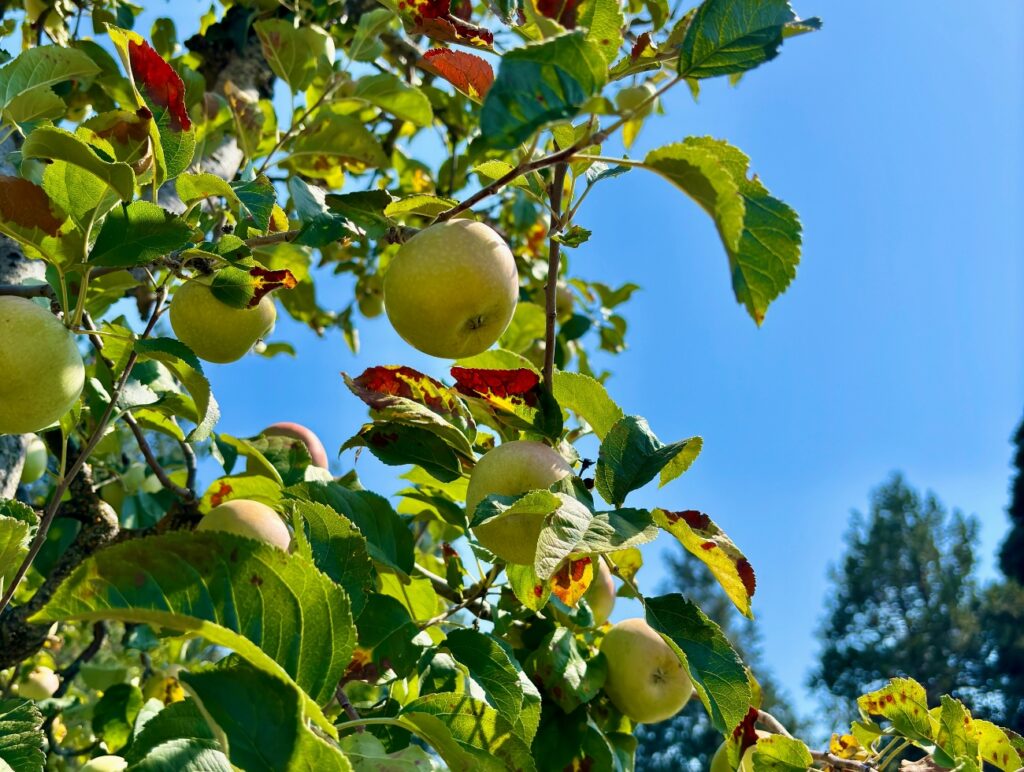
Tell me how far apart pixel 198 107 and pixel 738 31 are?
1.65 metres

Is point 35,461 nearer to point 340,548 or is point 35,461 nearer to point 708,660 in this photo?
point 340,548

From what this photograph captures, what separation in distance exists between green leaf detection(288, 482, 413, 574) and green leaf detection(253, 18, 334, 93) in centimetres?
102

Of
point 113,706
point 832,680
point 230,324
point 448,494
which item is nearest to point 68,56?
point 230,324

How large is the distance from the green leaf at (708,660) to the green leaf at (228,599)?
40 centimetres

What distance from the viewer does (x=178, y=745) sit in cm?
63

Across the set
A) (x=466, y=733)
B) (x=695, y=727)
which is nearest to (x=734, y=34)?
(x=466, y=733)

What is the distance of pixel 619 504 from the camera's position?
1023 mm

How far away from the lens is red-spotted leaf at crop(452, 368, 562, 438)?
114cm

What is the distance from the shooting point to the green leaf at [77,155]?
0.91 metres

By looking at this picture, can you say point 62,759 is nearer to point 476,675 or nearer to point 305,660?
point 476,675

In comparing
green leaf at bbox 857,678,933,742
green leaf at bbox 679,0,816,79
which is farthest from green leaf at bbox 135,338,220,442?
green leaf at bbox 857,678,933,742

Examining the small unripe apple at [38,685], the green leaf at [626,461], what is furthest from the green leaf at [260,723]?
the small unripe apple at [38,685]

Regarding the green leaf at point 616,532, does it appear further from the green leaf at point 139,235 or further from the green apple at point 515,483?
the green leaf at point 139,235

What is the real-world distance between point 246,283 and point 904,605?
94.5 ft
